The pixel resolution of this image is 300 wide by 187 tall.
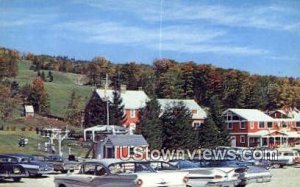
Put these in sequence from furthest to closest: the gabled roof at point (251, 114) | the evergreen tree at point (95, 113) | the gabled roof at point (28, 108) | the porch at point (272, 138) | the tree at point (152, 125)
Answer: the porch at point (272, 138) < the gabled roof at point (251, 114) < the evergreen tree at point (95, 113) < the gabled roof at point (28, 108) < the tree at point (152, 125)

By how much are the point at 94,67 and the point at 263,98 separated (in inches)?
768

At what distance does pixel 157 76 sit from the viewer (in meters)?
52.1

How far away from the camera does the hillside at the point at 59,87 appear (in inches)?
2207

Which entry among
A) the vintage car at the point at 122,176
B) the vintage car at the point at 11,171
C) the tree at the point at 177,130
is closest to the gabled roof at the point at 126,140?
the tree at the point at 177,130

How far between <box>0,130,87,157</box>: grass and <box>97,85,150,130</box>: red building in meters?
11.2

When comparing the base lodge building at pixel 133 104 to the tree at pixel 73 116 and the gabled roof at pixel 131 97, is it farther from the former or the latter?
the tree at pixel 73 116

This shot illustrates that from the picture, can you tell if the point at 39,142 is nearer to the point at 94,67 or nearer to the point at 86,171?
the point at 86,171

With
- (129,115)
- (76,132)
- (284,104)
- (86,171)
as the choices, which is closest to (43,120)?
(76,132)

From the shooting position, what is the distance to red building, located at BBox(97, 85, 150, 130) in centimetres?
4779

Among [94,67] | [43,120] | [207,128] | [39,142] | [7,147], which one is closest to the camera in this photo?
[7,147]

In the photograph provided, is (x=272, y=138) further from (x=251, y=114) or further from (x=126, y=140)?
(x=126, y=140)

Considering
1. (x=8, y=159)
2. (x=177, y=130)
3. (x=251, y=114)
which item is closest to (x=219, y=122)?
(x=177, y=130)

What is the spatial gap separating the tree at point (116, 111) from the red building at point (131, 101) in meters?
1.29

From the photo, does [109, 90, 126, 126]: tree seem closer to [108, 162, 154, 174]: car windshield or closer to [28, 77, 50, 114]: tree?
[28, 77, 50, 114]: tree
